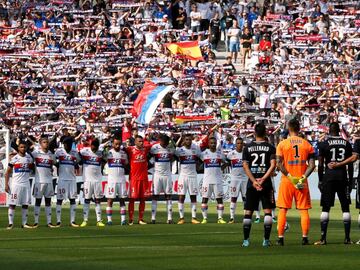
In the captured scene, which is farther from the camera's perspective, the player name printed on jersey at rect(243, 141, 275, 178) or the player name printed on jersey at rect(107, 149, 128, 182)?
the player name printed on jersey at rect(107, 149, 128, 182)

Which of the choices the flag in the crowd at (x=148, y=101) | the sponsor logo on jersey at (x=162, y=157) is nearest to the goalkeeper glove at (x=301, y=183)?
the sponsor logo on jersey at (x=162, y=157)

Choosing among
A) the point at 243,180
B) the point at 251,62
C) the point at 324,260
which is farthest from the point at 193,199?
the point at 251,62

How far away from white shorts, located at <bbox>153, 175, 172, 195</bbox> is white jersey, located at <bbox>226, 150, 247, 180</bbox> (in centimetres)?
167

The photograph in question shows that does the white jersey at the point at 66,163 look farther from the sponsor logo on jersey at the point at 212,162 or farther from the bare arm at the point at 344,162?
the bare arm at the point at 344,162

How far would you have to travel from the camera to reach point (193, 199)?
32.5 metres

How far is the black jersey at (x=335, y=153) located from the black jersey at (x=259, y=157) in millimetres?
1121

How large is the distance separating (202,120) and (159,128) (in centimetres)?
152

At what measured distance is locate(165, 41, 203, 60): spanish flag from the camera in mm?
48906

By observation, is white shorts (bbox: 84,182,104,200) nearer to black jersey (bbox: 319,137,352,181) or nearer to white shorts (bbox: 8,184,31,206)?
white shorts (bbox: 8,184,31,206)

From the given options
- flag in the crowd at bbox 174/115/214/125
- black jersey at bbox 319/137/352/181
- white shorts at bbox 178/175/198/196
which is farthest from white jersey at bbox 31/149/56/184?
flag in the crowd at bbox 174/115/214/125

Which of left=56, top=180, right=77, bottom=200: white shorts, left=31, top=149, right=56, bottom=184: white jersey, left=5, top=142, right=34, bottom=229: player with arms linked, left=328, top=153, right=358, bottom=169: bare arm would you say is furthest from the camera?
left=56, top=180, right=77, bottom=200: white shorts

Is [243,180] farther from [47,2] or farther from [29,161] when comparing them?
[47,2]

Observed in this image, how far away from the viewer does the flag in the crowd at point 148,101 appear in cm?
4278

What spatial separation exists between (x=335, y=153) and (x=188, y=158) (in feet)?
29.0
